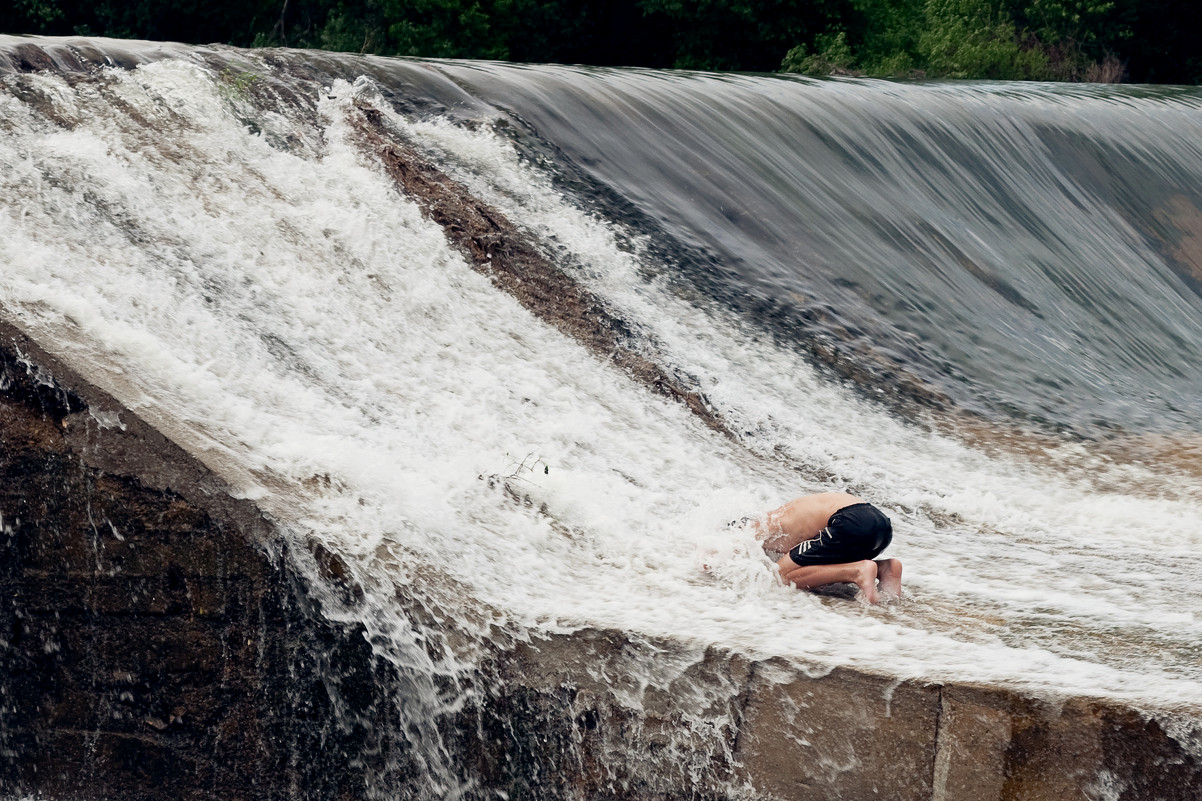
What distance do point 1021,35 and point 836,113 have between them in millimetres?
18049

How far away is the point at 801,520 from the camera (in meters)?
5.14

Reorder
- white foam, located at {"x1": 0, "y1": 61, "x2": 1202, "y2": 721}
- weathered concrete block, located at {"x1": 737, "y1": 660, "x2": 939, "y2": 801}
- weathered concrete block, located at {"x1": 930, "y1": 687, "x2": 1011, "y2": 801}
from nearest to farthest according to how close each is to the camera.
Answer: weathered concrete block, located at {"x1": 930, "y1": 687, "x2": 1011, "y2": 801} → weathered concrete block, located at {"x1": 737, "y1": 660, "x2": 939, "y2": 801} → white foam, located at {"x1": 0, "y1": 61, "x2": 1202, "y2": 721}

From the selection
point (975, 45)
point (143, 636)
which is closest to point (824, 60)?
point (975, 45)

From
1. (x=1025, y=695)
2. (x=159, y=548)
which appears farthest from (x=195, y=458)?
(x=1025, y=695)

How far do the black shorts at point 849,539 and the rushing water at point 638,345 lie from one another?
0.59 ft

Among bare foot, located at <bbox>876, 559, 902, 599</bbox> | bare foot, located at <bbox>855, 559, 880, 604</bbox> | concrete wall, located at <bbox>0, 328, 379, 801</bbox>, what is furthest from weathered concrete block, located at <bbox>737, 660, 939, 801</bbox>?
concrete wall, located at <bbox>0, 328, 379, 801</bbox>

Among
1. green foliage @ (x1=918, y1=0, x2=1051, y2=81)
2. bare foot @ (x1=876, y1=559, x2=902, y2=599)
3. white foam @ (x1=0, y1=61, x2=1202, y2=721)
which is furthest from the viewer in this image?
green foliage @ (x1=918, y1=0, x2=1051, y2=81)

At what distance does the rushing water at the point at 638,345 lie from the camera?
15.6 feet

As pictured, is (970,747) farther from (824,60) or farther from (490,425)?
(824,60)

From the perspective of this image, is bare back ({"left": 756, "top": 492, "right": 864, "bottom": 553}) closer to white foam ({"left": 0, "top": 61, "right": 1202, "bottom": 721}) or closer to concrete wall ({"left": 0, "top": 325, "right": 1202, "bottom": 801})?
white foam ({"left": 0, "top": 61, "right": 1202, "bottom": 721})

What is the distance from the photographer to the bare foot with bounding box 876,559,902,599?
5.00 metres

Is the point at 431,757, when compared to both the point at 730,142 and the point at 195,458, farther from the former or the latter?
the point at 730,142

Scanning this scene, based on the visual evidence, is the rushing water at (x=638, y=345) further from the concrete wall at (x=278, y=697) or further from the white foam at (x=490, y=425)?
the concrete wall at (x=278, y=697)

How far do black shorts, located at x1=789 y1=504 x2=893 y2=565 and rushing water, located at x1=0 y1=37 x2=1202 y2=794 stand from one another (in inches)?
7.1
